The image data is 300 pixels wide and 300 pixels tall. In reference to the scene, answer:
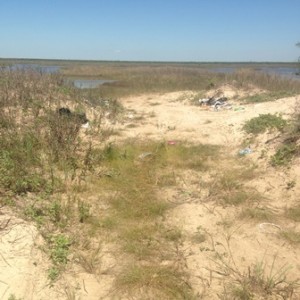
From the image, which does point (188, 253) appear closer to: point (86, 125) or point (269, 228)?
point (269, 228)

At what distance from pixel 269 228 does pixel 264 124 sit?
399cm

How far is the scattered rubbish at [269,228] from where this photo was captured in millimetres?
4176

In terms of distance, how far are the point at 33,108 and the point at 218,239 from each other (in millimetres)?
5514

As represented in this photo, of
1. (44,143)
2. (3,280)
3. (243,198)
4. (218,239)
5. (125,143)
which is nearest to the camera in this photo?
(3,280)

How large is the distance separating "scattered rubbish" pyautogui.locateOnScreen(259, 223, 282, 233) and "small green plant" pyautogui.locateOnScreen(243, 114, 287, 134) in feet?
11.1

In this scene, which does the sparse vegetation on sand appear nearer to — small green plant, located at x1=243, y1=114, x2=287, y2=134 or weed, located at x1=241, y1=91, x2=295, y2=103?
small green plant, located at x1=243, y1=114, x2=287, y2=134

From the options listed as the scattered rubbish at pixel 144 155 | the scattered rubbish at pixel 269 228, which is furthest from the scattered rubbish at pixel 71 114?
the scattered rubbish at pixel 269 228

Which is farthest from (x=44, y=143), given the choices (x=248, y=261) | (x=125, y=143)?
(x=248, y=261)

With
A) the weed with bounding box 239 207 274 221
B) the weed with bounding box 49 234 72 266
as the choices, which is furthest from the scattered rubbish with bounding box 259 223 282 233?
the weed with bounding box 49 234 72 266

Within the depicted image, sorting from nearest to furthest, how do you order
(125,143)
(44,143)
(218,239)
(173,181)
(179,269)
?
(179,269)
(218,239)
(173,181)
(44,143)
(125,143)

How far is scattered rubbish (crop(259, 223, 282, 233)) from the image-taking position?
4176 millimetres

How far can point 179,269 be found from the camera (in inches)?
136

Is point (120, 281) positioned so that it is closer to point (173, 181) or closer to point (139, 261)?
point (139, 261)

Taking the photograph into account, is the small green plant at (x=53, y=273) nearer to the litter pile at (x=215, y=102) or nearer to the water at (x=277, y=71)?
the litter pile at (x=215, y=102)
